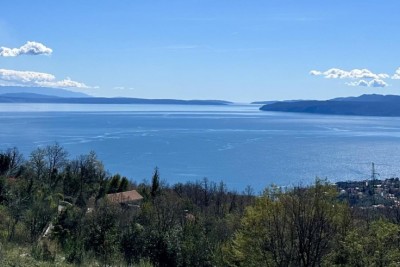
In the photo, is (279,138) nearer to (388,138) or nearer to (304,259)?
(388,138)

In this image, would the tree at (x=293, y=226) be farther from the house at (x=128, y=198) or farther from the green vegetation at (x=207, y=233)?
the house at (x=128, y=198)

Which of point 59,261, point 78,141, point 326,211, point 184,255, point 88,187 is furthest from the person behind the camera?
point 78,141

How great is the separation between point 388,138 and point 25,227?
10595 centimetres

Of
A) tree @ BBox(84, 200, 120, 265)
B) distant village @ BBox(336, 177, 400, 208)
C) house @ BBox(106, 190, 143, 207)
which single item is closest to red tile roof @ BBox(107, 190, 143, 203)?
house @ BBox(106, 190, 143, 207)

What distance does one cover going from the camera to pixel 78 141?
90.2 m

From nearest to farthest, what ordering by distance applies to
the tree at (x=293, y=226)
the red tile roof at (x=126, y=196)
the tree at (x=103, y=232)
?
the tree at (x=293, y=226) < the tree at (x=103, y=232) < the red tile roof at (x=126, y=196)

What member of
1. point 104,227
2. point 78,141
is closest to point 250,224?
point 104,227

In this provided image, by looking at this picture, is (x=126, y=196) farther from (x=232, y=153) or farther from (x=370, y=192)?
(x=232, y=153)

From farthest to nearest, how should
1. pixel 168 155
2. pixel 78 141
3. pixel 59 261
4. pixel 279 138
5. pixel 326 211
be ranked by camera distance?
pixel 279 138, pixel 78 141, pixel 168 155, pixel 59 261, pixel 326 211

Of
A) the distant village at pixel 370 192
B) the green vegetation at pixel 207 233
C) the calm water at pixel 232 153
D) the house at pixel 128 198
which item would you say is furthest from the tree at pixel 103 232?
the calm water at pixel 232 153

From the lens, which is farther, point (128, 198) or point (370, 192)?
point (370, 192)

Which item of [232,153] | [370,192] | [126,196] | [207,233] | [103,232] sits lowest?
[370,192]

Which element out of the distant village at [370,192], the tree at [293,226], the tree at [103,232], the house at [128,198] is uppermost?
the tree at [293,226]

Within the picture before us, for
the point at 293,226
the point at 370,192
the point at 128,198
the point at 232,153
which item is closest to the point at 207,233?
the point at 293,226
